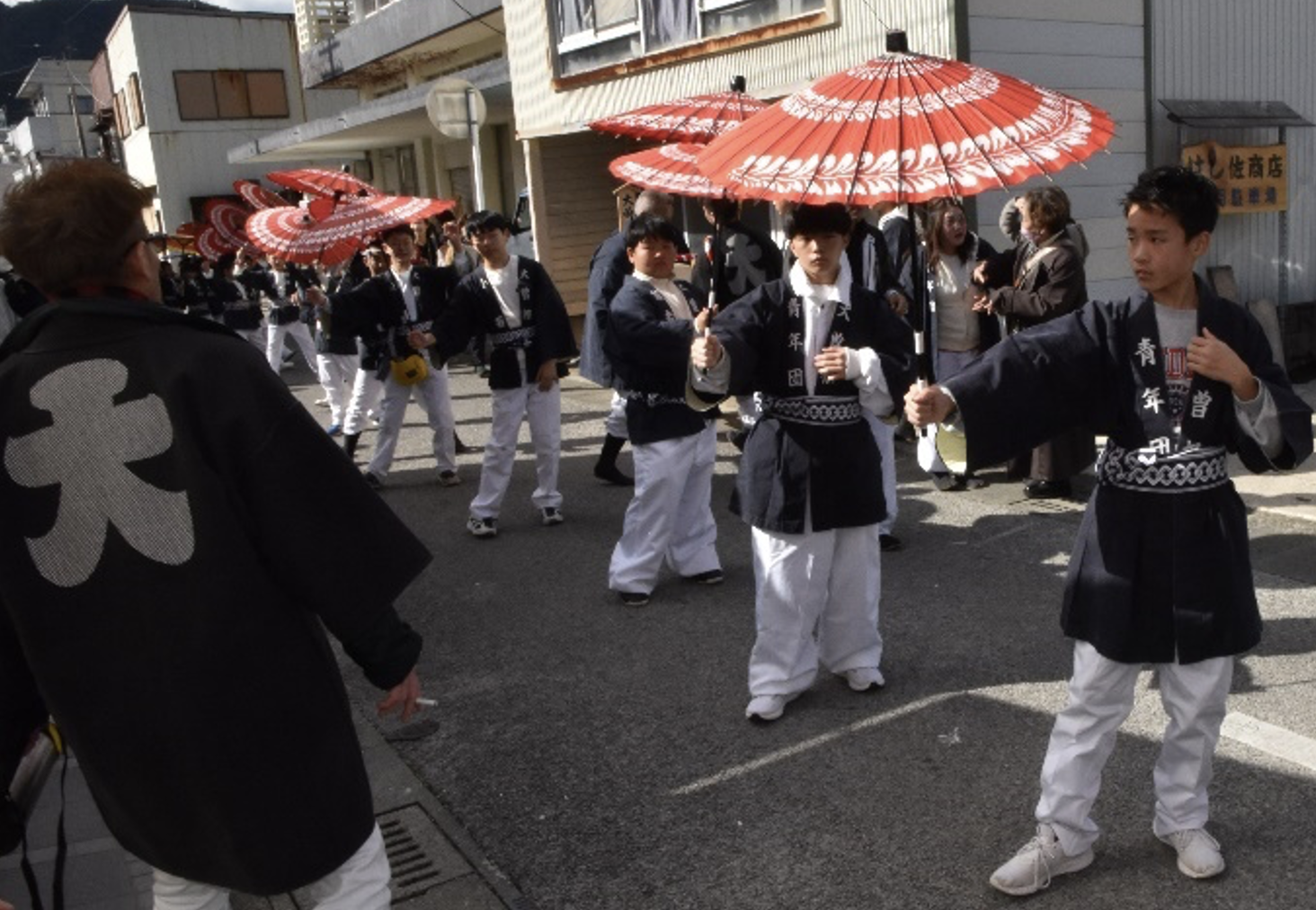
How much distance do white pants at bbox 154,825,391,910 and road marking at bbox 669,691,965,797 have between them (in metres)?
1.68

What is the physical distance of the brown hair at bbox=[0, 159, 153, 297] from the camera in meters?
2.01

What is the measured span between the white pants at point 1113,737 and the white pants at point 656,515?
2.78 m

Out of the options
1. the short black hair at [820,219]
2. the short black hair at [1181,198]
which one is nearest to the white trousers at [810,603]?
the short black hair at [820,219]

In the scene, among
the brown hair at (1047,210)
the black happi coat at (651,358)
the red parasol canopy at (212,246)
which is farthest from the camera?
the red parasol canopy at (212,246)

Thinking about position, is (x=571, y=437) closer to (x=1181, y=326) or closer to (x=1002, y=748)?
(x=1002, y=748)

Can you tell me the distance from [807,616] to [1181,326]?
1771 mm

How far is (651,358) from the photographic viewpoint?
17.1 ft

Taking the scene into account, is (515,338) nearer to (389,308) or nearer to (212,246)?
(389,308)

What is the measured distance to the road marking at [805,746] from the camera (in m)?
3.84

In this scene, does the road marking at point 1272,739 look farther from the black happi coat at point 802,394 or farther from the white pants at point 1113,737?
the black happi coat at point 802,394

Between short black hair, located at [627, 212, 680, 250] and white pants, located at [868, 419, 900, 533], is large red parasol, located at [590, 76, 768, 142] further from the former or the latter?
white pants, located at [868, 419, 900, 533]

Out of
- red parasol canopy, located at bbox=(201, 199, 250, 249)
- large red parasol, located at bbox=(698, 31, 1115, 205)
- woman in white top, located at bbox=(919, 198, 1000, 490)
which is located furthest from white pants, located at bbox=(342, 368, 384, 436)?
red parasol canopy, located at bbox=(201, 199, 250, 249)

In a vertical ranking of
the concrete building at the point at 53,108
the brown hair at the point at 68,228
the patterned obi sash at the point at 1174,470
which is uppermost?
the concrete building at the point at 53,108

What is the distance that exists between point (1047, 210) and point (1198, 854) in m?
4.31
